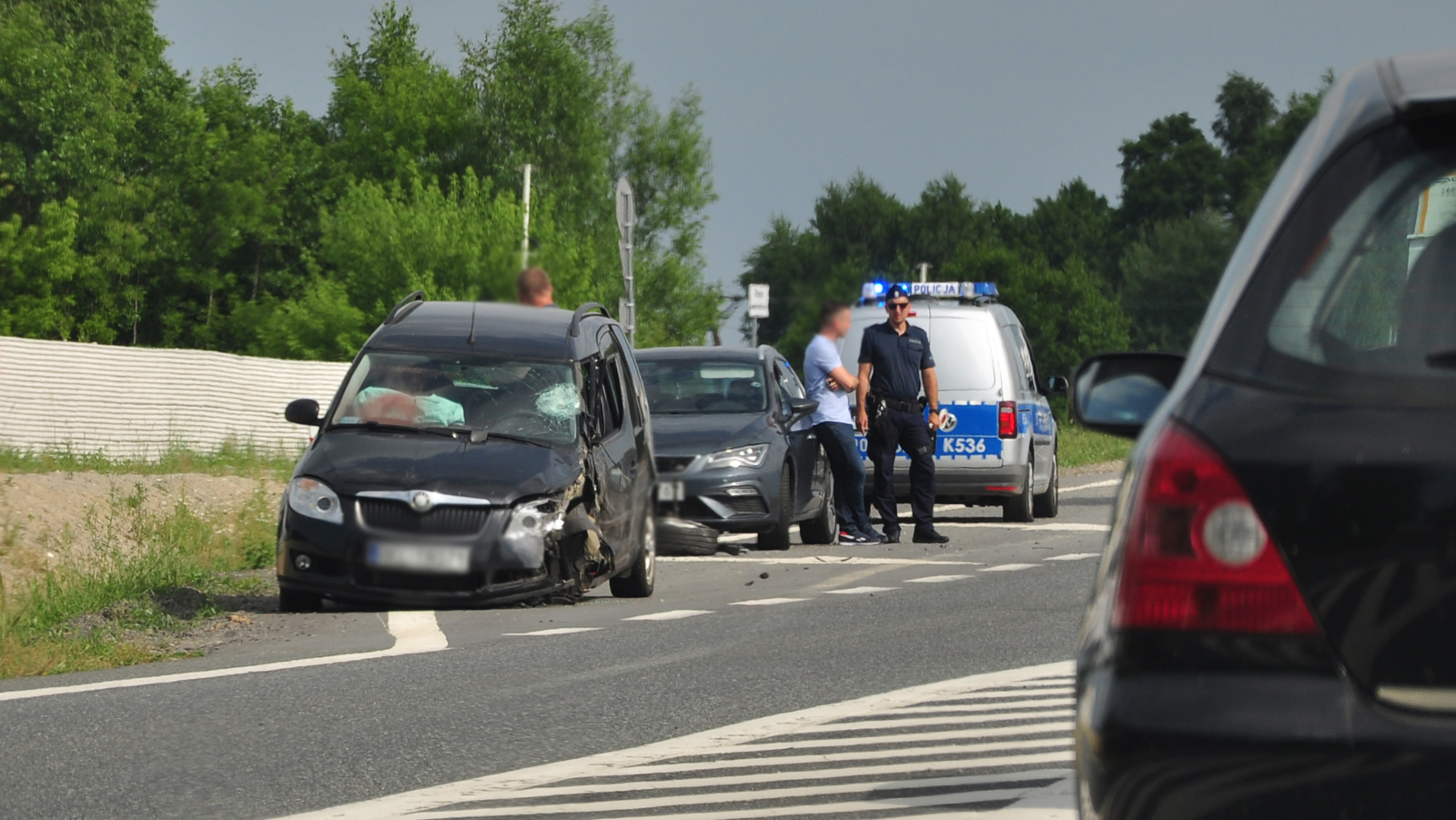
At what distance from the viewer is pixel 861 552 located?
15.7 m

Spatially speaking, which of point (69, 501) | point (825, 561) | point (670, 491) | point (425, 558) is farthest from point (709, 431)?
point (69, 501)

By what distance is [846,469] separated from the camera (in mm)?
16453

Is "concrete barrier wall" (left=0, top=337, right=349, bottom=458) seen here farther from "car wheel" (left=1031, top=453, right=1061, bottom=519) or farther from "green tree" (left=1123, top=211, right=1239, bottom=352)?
"car wheel" (left=1031, top=453, right=1061, bottom=519)

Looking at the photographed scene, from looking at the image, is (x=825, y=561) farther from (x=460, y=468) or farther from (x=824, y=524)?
(x=460, y=468)

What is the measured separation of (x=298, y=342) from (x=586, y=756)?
4684cm

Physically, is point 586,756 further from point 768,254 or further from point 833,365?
point 833,365

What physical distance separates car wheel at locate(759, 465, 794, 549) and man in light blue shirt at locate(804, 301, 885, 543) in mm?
692

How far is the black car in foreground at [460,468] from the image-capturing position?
9180 millimetres

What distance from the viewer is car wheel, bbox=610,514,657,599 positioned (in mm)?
11844

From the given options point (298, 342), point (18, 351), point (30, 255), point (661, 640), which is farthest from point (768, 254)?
point (30, 255)

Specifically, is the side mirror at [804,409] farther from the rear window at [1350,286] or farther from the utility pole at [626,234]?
the rear window at [1350,286]

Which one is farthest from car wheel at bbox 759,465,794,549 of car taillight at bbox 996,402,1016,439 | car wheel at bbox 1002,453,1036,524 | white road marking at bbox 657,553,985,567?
car wheel at bbox 1002,453,1036,524

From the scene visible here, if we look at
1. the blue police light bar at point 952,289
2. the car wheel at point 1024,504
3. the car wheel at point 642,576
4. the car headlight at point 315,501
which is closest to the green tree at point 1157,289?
the car wheel at point 1024,504

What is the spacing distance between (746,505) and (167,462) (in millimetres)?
17258
